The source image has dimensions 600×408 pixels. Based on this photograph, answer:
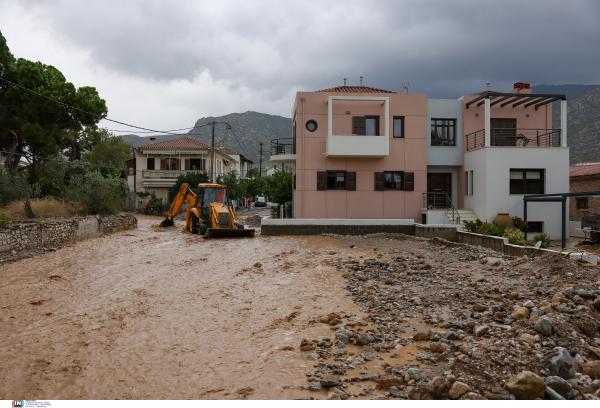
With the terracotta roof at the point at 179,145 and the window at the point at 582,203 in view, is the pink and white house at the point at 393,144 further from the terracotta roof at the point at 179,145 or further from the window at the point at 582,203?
the terracotta roof at the point at 179,145

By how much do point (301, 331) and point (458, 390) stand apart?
2872 millimetres

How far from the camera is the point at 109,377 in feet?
15.2

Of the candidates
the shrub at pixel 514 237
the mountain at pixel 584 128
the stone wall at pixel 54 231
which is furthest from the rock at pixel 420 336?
the mountain at pixel 584 128

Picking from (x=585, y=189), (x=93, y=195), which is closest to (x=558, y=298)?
(x=585, y=189)

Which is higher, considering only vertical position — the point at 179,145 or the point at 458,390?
the point at 179,145

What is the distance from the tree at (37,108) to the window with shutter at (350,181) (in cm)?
1850

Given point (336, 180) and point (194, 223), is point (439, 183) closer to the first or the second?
point (336, 180)

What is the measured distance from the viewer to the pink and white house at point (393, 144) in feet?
70.1

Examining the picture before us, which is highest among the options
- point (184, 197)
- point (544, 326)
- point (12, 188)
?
point (12, 188)

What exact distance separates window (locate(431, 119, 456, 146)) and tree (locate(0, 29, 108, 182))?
2298 cm

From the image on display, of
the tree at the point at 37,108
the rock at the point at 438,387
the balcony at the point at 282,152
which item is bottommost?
the rock at the point at 438,387

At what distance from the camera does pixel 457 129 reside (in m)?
22.7

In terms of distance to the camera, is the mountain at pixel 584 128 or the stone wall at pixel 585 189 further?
the mountain at pixel 584 128

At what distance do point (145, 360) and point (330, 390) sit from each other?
104 inches
